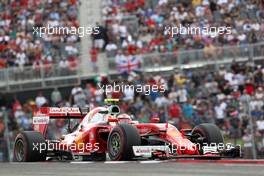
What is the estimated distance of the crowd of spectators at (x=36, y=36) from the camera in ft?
Answer: 100

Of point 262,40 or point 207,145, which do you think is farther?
point 262,40

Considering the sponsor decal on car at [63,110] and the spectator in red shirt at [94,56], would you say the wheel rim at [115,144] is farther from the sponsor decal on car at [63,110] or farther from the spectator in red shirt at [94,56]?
the spectator in red shirt at [94,56]

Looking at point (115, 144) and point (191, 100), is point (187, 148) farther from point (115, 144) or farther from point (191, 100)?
point (191, 100)

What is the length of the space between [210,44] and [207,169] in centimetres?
1653

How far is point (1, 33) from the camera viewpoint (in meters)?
32.2

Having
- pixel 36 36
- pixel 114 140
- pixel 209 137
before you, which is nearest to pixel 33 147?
pixel 114 140

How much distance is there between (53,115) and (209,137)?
3691 mm

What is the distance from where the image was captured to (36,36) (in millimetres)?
31578

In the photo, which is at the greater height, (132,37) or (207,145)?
(132,37)

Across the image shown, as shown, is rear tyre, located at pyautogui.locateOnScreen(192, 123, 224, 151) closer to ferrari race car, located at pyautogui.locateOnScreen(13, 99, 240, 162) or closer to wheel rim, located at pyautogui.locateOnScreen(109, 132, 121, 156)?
ferrari race car, located at pyautogui.locateOnScreen(13, 99, 240, 162)

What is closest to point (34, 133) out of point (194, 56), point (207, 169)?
point (207, 169)

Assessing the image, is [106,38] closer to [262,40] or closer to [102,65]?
[102,65]

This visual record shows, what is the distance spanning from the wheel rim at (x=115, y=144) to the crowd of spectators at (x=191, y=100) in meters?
4.44

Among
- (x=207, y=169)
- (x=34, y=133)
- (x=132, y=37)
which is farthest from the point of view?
(x=132, y=37)
